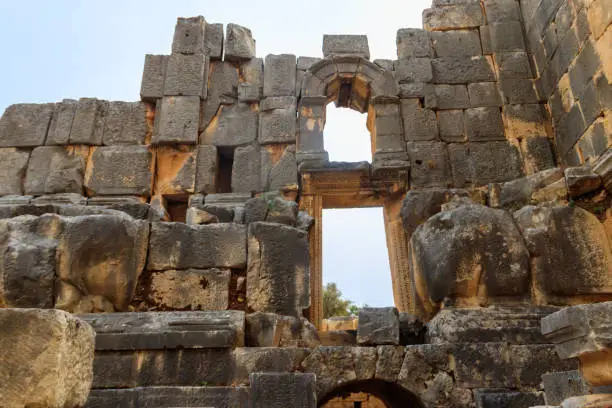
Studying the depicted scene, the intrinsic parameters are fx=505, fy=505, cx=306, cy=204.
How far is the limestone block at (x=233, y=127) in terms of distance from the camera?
779 cm

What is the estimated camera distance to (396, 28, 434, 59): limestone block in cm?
844

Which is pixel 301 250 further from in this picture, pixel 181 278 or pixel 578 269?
pixel 578 269

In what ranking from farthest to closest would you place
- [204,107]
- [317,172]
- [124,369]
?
1. [204,107]
2. [317,172]
3. [124,369]

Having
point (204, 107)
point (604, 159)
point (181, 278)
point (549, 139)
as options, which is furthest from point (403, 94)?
point (181, 278)

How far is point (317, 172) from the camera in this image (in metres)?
7.28

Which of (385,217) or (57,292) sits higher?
(385,217)

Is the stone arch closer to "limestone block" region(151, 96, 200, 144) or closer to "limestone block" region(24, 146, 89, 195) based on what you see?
"limestone block" region(151, 96, 200, 144)

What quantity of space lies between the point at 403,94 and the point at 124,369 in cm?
594

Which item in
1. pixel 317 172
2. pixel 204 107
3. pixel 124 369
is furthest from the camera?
pixel 204 107

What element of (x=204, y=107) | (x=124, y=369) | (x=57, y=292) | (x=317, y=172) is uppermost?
(x=204, y=107)

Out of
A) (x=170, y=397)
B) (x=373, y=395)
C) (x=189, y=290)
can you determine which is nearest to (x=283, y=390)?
(x=170, y=397)

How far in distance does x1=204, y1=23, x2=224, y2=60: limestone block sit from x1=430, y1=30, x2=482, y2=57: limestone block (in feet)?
11.9

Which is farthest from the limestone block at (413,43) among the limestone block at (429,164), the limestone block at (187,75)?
the limestone block at (187,75)

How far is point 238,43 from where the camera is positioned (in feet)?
28.0
